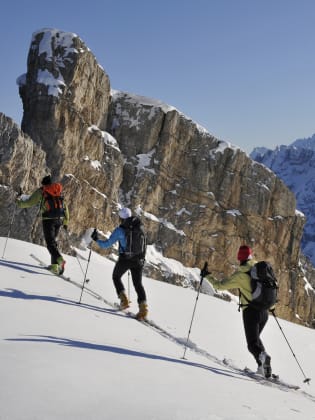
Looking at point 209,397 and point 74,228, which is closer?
point 209,397

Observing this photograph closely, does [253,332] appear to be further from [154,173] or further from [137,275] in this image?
[154,173]

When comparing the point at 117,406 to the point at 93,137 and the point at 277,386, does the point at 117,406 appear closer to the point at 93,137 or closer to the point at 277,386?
the point at 277,386

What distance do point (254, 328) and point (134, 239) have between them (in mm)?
2751

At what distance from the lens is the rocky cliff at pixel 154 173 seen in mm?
60469

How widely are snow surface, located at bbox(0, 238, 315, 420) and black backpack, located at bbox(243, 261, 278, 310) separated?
112 centimetres

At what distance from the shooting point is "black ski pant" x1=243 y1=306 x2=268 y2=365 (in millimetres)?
6367

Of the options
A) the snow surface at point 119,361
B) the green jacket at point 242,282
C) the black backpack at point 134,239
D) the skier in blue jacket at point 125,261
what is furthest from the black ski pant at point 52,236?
the green jacket at point 242,282

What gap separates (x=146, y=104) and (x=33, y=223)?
48.9 m

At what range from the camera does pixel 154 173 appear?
77625 mm

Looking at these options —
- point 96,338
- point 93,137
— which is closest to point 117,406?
point 96,338

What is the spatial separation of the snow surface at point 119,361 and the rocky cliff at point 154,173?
40.4m

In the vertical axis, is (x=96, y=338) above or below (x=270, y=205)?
below

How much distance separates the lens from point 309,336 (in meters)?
10.1

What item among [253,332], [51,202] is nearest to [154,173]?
[51,202]
